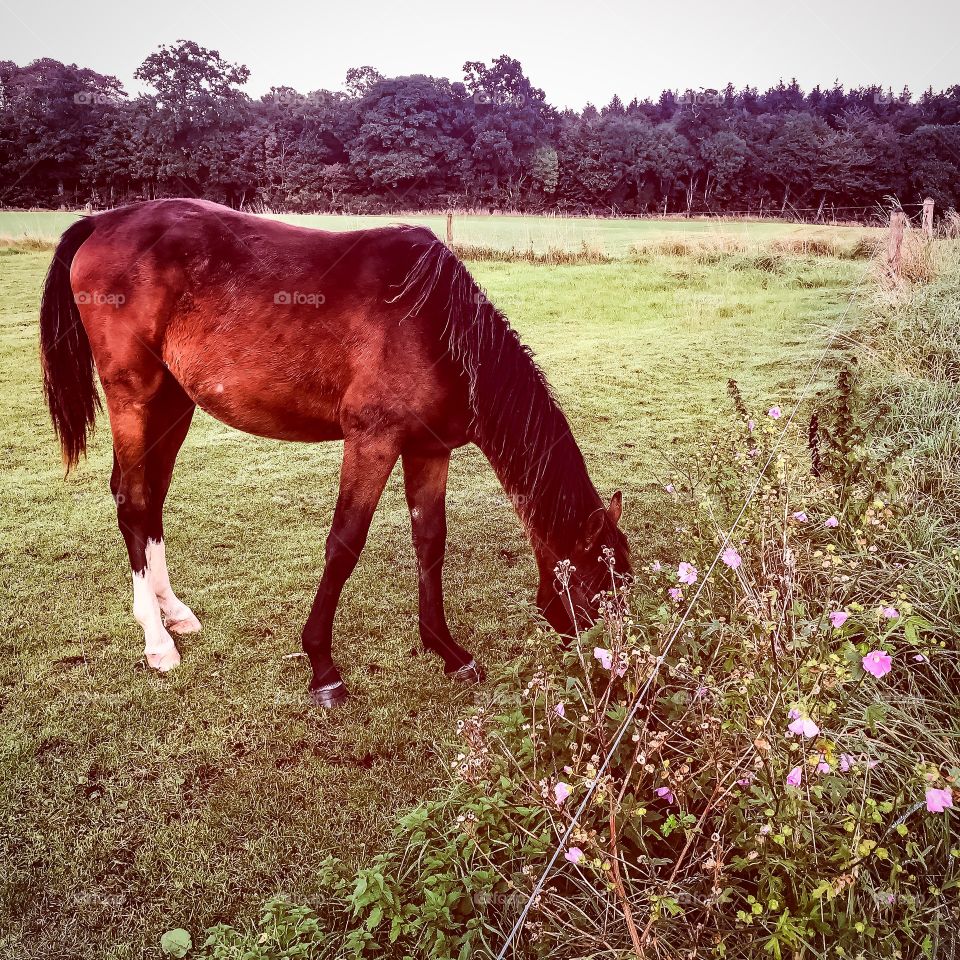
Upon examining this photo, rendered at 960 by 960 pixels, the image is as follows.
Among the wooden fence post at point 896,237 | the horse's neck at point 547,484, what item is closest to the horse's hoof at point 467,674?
the horse's neck at point 547,484

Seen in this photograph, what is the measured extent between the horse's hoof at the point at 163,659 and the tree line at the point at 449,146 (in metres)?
15.1

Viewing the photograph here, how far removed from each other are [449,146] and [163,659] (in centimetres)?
2948

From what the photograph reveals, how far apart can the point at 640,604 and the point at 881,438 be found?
2852mm

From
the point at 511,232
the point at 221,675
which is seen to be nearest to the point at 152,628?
the point at 221,675

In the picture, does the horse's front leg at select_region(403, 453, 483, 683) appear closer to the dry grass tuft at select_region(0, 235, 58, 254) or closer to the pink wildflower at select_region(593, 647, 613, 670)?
the pink wildflower at select_region(593, 647, 613, 670)

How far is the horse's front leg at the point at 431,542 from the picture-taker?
343 cm

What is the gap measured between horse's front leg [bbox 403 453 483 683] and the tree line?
15.2 metres

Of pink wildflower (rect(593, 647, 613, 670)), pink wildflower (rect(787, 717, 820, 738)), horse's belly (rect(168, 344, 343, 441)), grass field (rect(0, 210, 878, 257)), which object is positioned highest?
grass field (rect(0, 210, 878, 257))

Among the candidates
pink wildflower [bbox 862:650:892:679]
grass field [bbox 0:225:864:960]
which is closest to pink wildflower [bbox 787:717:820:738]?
pink wildflower [bbox 862:650:892:679]

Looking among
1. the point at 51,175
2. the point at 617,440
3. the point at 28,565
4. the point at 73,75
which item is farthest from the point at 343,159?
the point at 28,565

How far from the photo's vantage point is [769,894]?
161 centimetres

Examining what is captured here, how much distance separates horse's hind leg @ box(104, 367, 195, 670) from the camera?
340 centimetres

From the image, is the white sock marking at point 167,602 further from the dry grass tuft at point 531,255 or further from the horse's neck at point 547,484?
the dry grass tuft at point 531,255

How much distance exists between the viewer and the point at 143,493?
350 centimetres
